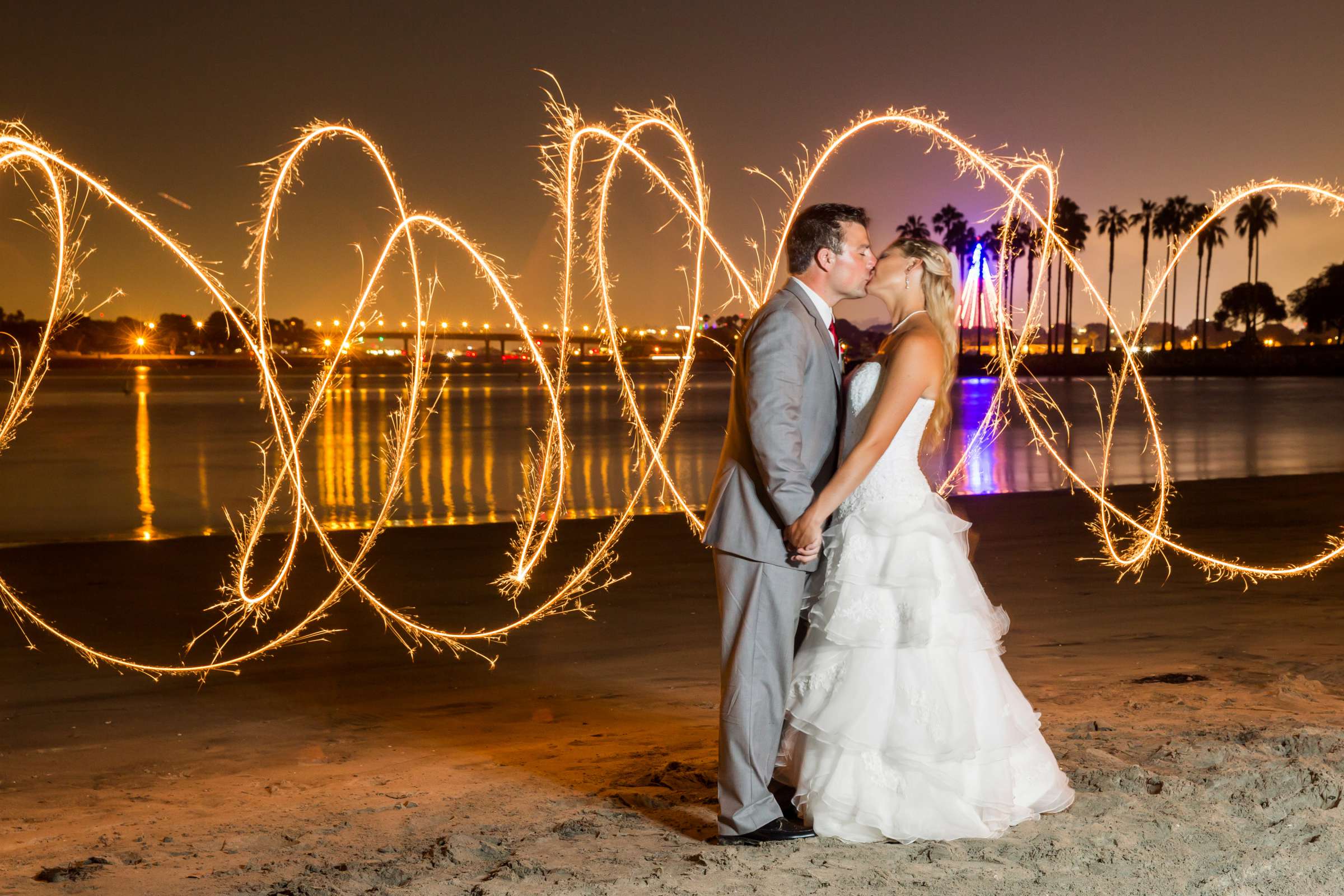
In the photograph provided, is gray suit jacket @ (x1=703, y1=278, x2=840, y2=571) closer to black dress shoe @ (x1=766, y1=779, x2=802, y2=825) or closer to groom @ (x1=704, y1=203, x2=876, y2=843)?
groom @ (x1=704, y1=203, x2=876, y2=843)

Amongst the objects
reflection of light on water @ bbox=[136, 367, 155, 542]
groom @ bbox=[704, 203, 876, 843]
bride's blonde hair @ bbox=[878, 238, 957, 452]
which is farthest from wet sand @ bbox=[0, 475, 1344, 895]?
reflection of light on water @ bbox=[136, 367, 155, 542]

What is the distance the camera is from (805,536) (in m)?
4.41

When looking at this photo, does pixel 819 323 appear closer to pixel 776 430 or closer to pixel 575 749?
pixel 776 430

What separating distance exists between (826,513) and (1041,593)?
6471 millimetres

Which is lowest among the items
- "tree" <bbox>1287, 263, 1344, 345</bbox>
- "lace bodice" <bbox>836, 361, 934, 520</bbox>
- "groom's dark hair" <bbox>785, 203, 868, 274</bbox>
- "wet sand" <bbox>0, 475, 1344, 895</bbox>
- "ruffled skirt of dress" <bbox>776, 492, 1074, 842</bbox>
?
"wet sand" <bbox>0, 475, 1344, 895</bbox>

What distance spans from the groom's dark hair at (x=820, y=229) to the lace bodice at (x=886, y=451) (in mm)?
455

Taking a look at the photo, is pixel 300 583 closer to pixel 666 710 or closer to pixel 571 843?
pixel 666 710

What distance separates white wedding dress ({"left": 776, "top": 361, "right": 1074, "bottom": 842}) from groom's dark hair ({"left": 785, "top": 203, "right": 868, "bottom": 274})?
0.47 metres

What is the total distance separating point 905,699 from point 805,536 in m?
0.73

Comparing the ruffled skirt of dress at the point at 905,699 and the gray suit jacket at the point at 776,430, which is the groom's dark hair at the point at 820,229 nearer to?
the gray suit jacket at the point at 776,430

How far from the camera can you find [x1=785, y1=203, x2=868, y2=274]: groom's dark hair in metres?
4.57

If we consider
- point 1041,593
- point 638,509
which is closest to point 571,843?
point 1041,593

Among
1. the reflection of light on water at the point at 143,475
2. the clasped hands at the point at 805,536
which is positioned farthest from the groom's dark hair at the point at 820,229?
the reflection of light on water at the point at 143,475

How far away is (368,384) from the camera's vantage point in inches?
3770
